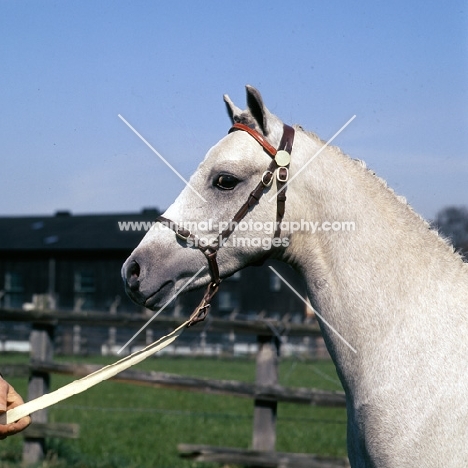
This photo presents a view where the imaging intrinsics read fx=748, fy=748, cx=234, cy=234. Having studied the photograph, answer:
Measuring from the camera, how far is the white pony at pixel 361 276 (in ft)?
9.46

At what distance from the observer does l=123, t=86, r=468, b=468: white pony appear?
2.88m

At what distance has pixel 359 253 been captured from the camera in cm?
318

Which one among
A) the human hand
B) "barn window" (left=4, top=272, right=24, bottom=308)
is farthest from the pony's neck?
→ "barn window" (left=4, top=272, right=24, bottom=308)

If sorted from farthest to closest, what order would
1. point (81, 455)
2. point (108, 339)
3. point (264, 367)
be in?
point (108, 339), point (81, 455), point (264, 367)

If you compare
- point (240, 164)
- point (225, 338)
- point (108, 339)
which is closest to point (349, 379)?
point (240, 164)

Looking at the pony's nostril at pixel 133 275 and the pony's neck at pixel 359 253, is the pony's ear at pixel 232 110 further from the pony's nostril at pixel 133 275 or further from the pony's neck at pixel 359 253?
the pony's nostril at pixel 133 275

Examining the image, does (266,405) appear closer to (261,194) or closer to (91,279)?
(261,194)

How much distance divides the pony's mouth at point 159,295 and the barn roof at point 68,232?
130 ft

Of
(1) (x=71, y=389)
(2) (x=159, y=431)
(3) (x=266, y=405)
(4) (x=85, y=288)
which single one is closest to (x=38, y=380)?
(3) (x=266, y=405)

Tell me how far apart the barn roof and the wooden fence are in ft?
113

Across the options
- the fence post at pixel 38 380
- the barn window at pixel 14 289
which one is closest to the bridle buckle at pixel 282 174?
the fence post at pixel 38 380

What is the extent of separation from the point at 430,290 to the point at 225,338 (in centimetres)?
3288

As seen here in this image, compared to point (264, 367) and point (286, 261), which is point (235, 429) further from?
point (286, 261)

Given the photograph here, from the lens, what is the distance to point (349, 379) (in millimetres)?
3107
